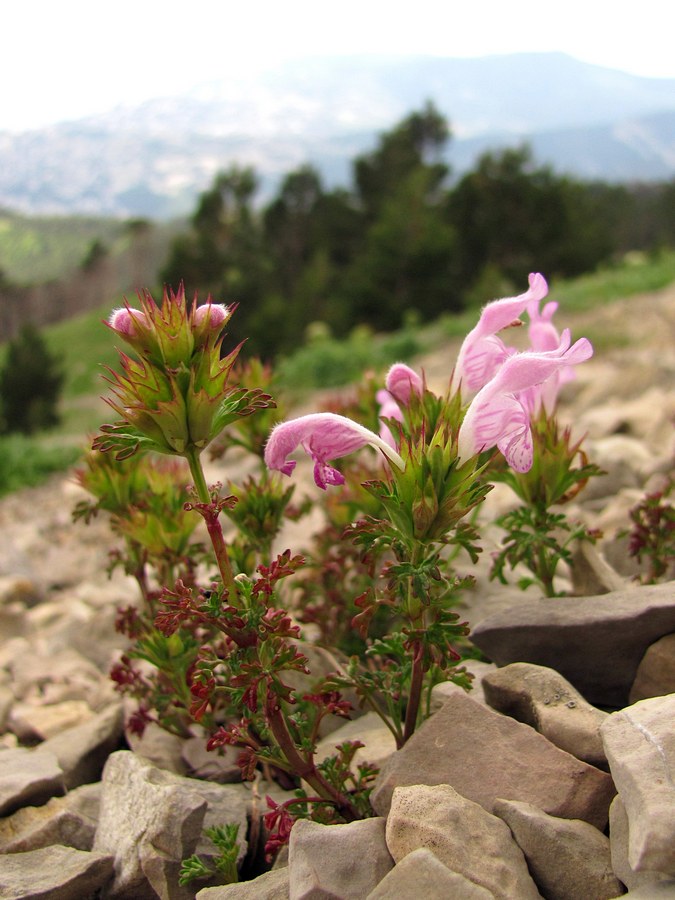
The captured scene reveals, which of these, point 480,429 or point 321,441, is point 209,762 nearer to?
point 321,441

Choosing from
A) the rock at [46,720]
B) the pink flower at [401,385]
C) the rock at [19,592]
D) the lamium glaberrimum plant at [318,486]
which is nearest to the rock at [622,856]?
the lamium glaberrimum plant at [318,486]

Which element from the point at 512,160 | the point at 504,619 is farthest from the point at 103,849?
the point at 512,160

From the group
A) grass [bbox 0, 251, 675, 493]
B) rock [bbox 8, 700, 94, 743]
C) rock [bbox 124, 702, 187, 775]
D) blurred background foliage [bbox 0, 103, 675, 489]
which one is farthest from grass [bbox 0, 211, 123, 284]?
rock [bbox 124, 702, 187, 775]

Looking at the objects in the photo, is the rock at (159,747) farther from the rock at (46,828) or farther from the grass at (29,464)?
the grass at (29,464)

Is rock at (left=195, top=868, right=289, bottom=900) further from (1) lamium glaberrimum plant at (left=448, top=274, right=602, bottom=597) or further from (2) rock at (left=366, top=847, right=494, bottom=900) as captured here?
(1) lamium glaberrimum plant at (left=448, top=274, right=602, bottom=597)

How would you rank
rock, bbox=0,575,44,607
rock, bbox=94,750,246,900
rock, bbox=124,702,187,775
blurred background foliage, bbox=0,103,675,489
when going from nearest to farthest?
rock, bbox=94,750,246,900 < rock, bbox=124,702,187,775 < rock, bbox=0,575,44,607 < blurred background foliage, bbox=0,103,675,489
